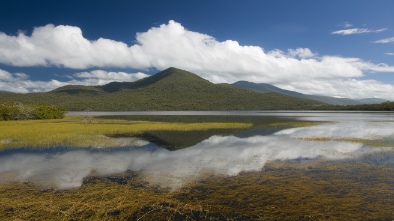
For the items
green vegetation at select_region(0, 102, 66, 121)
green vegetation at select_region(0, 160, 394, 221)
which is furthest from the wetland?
green vegetation at select_region(0, 102, 66, 121)

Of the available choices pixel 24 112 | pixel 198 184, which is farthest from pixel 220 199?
pixel 24 112

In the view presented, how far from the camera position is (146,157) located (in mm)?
29203

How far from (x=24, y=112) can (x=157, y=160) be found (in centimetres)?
9225

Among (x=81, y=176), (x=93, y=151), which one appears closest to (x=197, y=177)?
(x=81, y=176)

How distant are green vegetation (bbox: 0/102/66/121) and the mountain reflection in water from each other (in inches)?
2848

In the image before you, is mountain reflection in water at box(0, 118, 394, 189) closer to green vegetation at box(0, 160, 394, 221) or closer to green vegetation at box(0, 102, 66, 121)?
green vegetation at box(0, 160, 394, 221)

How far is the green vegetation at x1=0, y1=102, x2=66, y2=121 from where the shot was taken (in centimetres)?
9125

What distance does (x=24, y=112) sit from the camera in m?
98.5

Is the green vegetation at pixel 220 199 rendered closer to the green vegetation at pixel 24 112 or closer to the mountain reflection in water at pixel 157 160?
the mountain reflection in water at pixel 157 160

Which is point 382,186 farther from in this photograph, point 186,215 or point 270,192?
point 186,215

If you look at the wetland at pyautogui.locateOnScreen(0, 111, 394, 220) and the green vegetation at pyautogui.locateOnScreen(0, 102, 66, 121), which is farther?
the green vegetation at pyautogui.locateOnScreen(0, 102, 66, 121)

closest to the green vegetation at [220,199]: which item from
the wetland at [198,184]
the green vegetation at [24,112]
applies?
the wetland at [198,184]

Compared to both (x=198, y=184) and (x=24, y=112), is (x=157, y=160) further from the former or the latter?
(x=24, y=112)

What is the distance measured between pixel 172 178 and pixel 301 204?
949 cm
